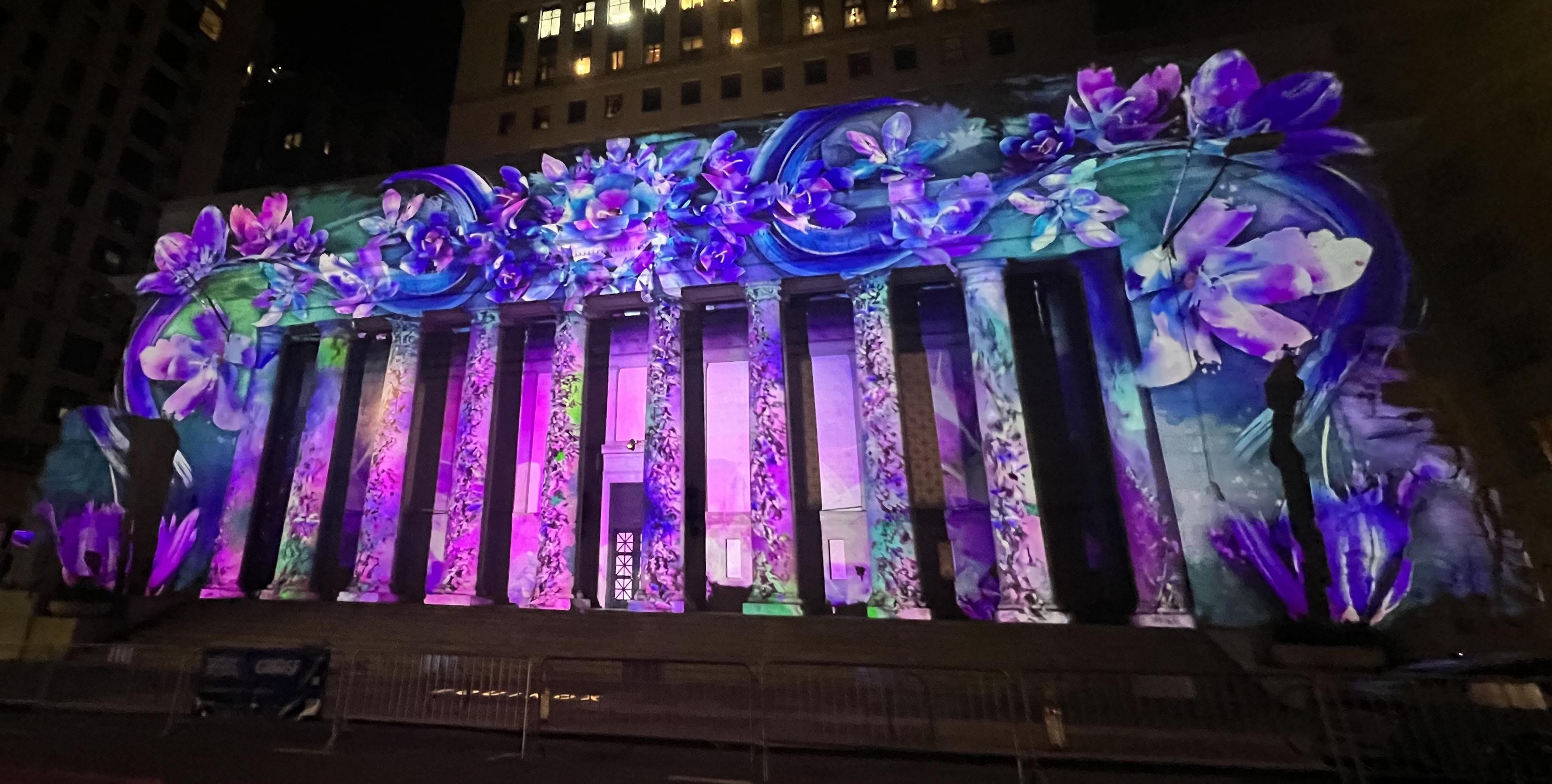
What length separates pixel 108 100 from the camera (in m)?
35.7

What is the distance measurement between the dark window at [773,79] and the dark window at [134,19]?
111ft

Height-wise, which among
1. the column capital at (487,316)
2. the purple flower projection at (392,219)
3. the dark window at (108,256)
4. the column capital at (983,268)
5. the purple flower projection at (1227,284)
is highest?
the dark window at (108,256)

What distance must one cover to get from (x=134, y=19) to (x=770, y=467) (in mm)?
44073

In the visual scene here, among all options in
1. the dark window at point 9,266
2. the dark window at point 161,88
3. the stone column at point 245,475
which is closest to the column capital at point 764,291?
the stone column at point 245,475

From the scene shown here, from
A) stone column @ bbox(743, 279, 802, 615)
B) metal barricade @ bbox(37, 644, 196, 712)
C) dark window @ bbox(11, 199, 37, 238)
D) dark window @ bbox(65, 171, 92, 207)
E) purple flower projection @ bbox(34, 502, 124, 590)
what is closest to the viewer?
metal barricade @ bbox(37, 644, 196, 712)

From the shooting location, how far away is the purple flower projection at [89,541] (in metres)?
20.4

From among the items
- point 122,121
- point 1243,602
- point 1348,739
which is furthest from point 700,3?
point 1348,739

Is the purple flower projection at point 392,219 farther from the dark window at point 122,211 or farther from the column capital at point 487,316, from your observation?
the dark window at point 122,211

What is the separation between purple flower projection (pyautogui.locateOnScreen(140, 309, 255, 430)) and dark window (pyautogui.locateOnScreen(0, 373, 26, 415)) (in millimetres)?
11261

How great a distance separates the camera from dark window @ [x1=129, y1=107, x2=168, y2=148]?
3684 cm

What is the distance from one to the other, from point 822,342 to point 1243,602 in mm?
13291

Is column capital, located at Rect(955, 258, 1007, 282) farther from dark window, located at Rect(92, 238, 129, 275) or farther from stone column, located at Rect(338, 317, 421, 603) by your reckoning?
dark window, located at Rect(92, 238, 129, 275)

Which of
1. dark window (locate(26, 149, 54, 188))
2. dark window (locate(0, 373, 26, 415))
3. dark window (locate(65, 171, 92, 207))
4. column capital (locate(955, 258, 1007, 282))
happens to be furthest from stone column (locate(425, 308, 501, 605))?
dark window (locate(65, 171, 92, 207))

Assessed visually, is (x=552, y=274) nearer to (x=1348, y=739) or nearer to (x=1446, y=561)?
(x=1348, y=739)
